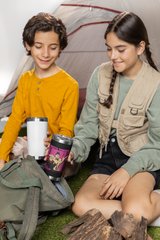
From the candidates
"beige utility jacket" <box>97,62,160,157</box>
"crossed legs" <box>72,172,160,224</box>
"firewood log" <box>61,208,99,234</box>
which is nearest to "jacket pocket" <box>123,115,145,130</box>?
"beige utility jacket" <box>97,62,160,157</box>

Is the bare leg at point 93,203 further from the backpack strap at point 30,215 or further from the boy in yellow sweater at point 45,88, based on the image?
the boy in yellow sweater at point 45,88

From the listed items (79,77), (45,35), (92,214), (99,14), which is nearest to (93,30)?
(99,14)

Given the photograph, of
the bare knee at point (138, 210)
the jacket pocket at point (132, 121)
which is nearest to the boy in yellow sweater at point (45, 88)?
the jacket pocket at point (132, 121)

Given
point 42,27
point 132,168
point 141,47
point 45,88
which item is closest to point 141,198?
point 132,168

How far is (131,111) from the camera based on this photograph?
Result: 1276mm

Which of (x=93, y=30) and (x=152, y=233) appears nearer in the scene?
(x=152, y=233)

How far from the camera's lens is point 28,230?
93 centimetres

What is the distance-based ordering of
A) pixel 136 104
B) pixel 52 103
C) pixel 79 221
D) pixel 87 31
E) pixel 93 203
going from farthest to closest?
pixel 87 31
pixel 52 103
pixel 136 104
pixel 93 203
pixel 79 221

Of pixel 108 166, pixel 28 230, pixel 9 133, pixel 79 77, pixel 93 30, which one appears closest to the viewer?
pixel 28 230

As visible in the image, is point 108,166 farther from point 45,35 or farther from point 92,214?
point 45,35

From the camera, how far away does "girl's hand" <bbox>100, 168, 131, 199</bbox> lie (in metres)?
1.16

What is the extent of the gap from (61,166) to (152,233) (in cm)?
46

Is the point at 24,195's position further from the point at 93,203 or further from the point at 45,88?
the point at 45,88

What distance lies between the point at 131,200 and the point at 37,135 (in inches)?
18.2
